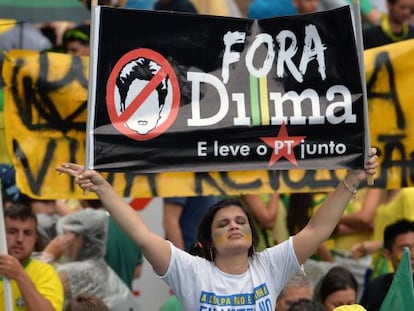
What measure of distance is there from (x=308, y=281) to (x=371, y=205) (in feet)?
4.00

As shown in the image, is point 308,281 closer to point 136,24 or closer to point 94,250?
point 94,250

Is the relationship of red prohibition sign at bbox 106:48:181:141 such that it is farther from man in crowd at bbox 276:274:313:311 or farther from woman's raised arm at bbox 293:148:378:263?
man in crowd at bbox 276:274:313:311

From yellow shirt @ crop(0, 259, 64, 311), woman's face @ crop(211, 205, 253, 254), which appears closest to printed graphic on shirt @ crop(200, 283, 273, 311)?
woman's face @ crop(211, 205, 253, 254)

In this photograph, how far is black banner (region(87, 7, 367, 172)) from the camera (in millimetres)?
5730

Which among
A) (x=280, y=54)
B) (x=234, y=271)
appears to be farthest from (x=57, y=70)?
(x=234, y=271)

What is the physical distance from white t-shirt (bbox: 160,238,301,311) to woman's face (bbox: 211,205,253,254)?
95 millimetres

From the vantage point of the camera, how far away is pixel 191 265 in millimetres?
5496

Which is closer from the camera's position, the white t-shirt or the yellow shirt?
the white t-shirt

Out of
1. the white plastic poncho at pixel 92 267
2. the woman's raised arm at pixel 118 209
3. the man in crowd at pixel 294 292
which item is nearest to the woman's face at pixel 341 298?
the man in crowd at pixel 294 292

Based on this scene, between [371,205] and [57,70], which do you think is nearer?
[57,70]

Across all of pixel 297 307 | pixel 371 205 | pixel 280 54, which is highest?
pixel 280 54

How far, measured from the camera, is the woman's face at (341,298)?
24.5 feet

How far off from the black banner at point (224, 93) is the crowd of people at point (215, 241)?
0.70 ft

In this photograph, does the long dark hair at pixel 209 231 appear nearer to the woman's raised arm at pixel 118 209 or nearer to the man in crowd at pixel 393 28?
the woman's raised arm at pixel 118 209
